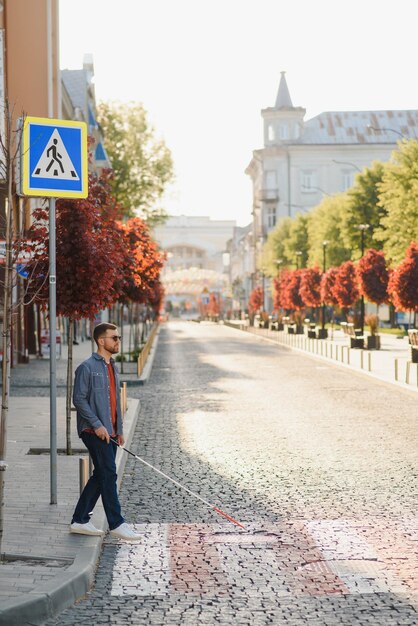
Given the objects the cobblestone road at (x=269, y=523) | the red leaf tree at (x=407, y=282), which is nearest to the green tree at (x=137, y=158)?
the red leaf tree at (x=407, y=282)

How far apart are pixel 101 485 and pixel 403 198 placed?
3911cm

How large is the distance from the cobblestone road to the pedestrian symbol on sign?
3.00m

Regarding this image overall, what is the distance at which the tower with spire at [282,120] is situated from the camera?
349ft

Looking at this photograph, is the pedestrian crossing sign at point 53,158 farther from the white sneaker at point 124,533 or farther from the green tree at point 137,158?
the green tree at point 137,158

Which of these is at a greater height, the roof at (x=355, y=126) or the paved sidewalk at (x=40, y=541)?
the roof at (x=355, y=126)

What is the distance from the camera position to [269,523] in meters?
9.27

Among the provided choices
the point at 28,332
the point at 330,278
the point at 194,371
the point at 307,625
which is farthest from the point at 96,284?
the point at 330,278

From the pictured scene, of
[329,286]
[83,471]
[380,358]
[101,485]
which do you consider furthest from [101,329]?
[329,286]

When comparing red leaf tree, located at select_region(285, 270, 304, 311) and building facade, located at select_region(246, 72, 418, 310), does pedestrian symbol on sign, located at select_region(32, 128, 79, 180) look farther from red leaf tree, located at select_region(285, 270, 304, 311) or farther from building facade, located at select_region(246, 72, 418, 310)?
building facade, located at select_region(246, 72, 418, 310)

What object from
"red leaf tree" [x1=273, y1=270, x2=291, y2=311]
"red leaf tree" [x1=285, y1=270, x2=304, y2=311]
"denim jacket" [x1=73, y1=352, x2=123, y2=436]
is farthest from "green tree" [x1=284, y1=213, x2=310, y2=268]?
"denim jacket" [x1=73, y1=352, x2=123, y2=436]

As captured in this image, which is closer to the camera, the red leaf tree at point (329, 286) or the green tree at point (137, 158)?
the red leaf tree at point (329, 286)

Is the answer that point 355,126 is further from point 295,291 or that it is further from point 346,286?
point 346,286

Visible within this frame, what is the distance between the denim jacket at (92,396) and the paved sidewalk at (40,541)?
2.82ft

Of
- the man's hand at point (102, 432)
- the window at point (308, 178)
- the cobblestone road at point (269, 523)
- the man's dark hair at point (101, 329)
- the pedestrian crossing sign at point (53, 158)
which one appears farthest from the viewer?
the window at point (308, 178)
